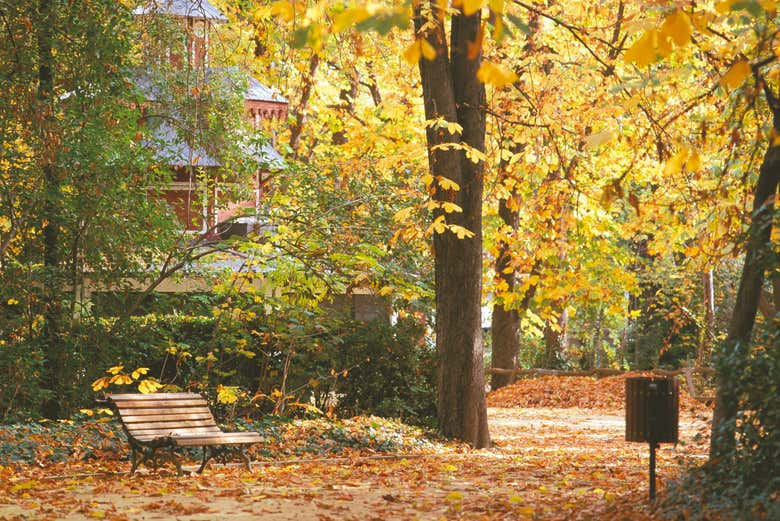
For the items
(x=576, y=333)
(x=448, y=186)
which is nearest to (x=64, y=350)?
(x=448, y=186)

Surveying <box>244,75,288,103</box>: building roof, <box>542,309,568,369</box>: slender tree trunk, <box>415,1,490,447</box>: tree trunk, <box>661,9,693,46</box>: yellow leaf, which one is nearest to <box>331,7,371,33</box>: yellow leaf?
<box>661,9,693,46</box>: yellow leaf

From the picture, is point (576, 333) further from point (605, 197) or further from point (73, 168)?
point (605, 197)

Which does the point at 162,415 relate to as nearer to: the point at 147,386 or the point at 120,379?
the point at 120,379

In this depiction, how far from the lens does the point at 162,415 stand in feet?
34.0

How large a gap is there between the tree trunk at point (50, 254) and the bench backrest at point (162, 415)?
7.28 feet

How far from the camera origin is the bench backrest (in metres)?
10.0

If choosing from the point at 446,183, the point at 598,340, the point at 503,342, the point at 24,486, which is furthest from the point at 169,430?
the point at 598,340

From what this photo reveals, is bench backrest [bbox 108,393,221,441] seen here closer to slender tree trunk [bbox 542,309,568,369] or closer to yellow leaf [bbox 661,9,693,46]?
yellow leaf [bbox 661,9,693,46]

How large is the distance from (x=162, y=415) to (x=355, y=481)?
7.26ft

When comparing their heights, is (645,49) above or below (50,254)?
above

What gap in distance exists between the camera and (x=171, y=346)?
42.7 feet

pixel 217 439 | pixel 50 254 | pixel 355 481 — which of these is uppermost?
pixel 50 254

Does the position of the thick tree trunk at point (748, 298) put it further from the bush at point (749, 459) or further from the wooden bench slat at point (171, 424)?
the wooden bench slat at point (171, 424)

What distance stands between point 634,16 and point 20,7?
8043mm
